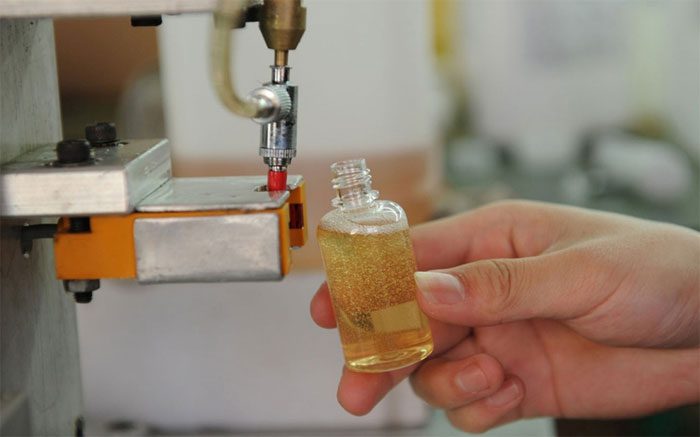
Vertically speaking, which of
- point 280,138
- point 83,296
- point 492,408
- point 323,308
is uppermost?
point 280,138

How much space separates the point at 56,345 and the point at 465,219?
1.65 ft

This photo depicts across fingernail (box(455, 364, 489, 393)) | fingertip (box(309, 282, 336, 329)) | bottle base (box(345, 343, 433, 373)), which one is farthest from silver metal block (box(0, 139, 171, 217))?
fingernail (box(455, 364, 489, 393))

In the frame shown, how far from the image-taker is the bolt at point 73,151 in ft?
1.88

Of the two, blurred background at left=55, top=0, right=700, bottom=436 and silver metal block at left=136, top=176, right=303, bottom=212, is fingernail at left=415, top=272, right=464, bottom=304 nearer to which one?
silver metal block at left=136, top=176, right=303, bottom=212

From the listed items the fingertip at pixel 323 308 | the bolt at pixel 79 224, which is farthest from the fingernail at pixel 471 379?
the bolt at pixel 79 224

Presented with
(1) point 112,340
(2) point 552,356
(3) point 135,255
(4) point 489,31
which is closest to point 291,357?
(1) point 112,340

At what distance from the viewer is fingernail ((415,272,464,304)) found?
0.77 metres

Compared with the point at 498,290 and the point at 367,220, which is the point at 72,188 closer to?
the point at 367,220

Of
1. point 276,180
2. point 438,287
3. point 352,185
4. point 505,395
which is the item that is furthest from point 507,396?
point 276,180

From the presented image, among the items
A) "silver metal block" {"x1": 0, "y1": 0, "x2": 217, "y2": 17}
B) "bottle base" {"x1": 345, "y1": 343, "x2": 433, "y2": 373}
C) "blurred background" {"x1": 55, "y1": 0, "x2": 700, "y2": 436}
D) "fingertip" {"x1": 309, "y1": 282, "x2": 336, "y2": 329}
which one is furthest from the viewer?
"blurred background" {"x1": 55, "y1": 0, "x2": 700, "y2": 436}

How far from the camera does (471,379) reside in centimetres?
96

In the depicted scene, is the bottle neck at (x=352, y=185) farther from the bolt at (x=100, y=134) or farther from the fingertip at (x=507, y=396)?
the fingertip at (x=507, y=396)

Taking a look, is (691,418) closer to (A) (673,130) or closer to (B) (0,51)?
(B) (0,51)

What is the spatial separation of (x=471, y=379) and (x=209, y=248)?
0.47m
